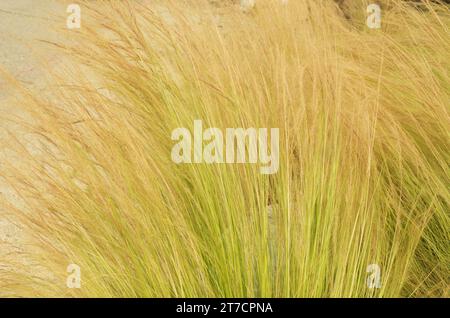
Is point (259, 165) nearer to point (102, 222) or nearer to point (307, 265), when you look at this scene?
point (307, 265)

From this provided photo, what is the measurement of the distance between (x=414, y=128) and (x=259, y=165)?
2.48ft

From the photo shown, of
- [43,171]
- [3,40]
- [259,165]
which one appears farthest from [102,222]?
[3,40]

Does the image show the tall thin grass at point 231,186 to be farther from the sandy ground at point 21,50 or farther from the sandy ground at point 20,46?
the sandy ground at point 20,46

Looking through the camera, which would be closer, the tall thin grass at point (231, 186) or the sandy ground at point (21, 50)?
the tall thin grass at point (231, 186)

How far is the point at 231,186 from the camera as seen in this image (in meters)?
1.86

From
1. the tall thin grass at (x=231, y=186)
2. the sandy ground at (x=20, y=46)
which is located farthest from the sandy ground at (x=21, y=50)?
the tall thin grass at (x=231, y=186)

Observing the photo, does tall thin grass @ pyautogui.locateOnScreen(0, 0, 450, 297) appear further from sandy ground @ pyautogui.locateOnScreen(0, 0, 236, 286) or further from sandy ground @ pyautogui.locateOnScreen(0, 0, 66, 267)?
sandy ground @ pyautogui.locateOnScreen(0, 0, 66, 267)

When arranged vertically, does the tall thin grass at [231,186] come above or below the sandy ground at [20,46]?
below

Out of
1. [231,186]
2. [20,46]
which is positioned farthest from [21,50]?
[231,186]

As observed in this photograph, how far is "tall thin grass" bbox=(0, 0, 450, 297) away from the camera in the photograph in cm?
175

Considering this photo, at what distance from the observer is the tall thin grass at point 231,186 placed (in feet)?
5.73

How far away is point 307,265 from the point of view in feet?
5.57

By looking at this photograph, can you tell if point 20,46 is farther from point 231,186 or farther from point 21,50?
point 231,186

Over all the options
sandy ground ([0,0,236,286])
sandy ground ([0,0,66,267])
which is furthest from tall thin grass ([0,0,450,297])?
sandy ground ([0,0,66,267])
